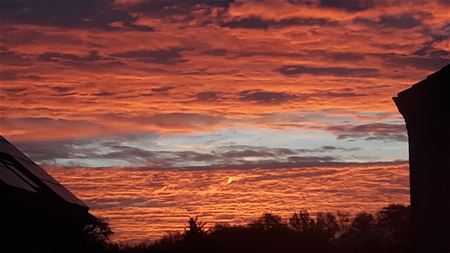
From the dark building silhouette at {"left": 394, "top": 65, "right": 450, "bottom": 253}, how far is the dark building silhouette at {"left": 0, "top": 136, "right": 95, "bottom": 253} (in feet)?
53.6

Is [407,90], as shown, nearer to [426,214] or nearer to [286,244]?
[426,214]

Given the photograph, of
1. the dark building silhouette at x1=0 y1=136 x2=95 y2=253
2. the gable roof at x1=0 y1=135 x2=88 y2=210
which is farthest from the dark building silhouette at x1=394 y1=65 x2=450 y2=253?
the dark building silhouette at x1=0 y1=136 x2=95 y2=253

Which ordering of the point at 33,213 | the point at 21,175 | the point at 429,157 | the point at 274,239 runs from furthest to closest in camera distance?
the point at 274,239
the point at 429,157
the point at 21,175
the point at 33,213

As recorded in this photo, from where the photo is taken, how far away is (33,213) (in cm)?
1298

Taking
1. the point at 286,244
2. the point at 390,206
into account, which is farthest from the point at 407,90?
the point at 390,206

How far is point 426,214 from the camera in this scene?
30797 millimetres

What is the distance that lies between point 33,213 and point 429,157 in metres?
20.4

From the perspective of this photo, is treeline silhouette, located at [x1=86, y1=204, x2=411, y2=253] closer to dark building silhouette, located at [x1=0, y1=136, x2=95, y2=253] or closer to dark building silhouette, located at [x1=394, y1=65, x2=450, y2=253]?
dark building silhouette, located at [x1=394, y1=65, x2=450, y2=253]

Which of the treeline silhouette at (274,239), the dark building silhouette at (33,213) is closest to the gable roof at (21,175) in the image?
the dark building silhouette at (33,213)

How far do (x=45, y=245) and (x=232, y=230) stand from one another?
4405 cm

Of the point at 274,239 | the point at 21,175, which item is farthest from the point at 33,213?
the point at 274,239

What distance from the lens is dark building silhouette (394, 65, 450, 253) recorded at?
94.7 feet

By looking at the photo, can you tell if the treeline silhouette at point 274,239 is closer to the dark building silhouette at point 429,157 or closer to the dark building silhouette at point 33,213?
the dark building silhouette at point 429,157

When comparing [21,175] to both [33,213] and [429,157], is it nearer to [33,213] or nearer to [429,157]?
[33,213]
